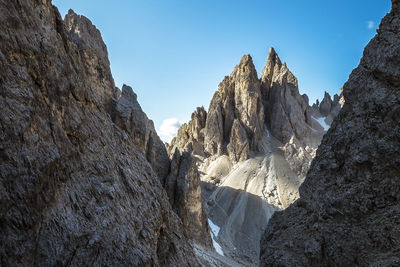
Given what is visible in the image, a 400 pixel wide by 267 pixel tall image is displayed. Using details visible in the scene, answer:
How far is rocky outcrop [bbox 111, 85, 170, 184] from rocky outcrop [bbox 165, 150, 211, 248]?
7.49 feet

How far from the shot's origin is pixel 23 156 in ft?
33.1

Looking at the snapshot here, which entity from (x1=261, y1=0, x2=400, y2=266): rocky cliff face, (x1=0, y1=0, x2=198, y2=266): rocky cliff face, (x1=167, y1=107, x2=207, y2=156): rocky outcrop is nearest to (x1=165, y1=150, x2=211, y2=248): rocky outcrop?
(x1=0, y1=0, x2=198, y2=266): rocky cliff face

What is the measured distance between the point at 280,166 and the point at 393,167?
6706 centimetres

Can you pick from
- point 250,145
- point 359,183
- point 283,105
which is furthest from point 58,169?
point 283,105

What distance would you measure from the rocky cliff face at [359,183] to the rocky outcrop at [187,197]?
98.4 ft

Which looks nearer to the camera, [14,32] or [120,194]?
[14,32]

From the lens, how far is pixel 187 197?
1542 inches

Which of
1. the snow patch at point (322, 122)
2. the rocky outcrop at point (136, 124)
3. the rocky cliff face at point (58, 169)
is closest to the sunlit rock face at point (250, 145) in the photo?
the snow patch at point (322, 122)

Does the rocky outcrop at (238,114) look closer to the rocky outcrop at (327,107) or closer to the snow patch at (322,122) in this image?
the snow patch at (322,122)

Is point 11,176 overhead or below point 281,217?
overhead

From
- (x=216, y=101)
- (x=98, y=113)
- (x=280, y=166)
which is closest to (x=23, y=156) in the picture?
(x=98, y=113)

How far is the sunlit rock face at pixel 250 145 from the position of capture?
59.2 meters

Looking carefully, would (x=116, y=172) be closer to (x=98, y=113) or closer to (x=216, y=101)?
(x=98, y=113)

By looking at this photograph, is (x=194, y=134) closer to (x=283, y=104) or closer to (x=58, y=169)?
(x=283, y=104)
